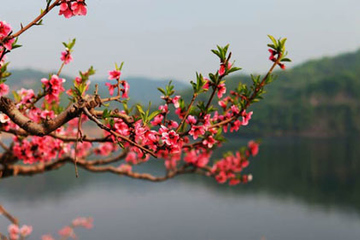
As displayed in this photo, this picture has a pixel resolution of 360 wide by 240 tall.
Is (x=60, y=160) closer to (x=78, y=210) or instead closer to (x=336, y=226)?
(x=336, y=226)

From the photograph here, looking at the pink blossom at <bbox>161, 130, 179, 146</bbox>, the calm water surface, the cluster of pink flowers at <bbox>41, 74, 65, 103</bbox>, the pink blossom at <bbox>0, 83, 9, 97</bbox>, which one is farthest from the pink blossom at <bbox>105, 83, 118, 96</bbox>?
the calm water surface

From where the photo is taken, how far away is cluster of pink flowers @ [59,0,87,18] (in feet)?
7.62

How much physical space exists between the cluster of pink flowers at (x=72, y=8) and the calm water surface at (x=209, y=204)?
32.7 m

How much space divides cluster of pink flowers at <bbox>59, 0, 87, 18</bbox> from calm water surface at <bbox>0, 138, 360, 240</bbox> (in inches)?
1287

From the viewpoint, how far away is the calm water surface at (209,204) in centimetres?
3434

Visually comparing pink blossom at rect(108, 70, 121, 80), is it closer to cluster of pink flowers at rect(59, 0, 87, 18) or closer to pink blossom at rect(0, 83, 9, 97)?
cluster of pink flowers at rect(59, 0, 87, 18)

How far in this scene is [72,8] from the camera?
2.34 metres

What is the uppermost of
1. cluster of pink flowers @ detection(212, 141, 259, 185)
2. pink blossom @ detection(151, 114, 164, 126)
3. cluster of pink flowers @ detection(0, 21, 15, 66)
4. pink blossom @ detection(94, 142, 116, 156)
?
cluster of pink flowers @ detection(0, 21, 15, 66)

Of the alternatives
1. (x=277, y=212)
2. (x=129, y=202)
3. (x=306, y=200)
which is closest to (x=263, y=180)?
(x=306, y=200)

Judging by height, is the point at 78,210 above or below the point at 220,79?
below

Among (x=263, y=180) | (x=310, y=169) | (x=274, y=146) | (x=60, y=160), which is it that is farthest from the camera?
(x=274, y=146)

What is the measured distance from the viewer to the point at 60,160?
16.8 ft

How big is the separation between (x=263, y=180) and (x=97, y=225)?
29188mm

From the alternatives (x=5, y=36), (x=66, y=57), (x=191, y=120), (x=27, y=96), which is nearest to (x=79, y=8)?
(x=5, y=36)
